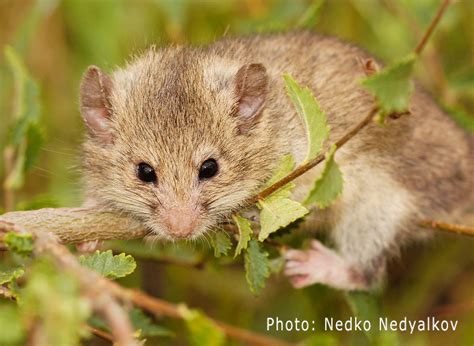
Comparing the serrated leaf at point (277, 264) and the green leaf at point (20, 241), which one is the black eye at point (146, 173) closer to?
the serrated leaf at point (277, 264)

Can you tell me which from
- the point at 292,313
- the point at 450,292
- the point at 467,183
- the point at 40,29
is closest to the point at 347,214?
the point at 467,183

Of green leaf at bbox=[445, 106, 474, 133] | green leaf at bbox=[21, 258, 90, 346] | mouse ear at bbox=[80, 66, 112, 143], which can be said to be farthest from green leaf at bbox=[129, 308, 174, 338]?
green leaf at bbox=[445, 106, 474, 133]

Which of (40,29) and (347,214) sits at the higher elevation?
(40,29)

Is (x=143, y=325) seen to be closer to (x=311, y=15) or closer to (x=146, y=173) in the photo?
(x=146, y=173)

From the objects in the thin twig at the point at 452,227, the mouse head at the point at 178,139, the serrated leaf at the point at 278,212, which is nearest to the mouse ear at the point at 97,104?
the mouse head at the point at 178,139

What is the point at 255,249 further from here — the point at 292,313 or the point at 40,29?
the point at 40,29

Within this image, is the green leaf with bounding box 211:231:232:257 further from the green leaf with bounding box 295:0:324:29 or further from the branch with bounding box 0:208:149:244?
the green leaf with bounding box 295:0:324:29
